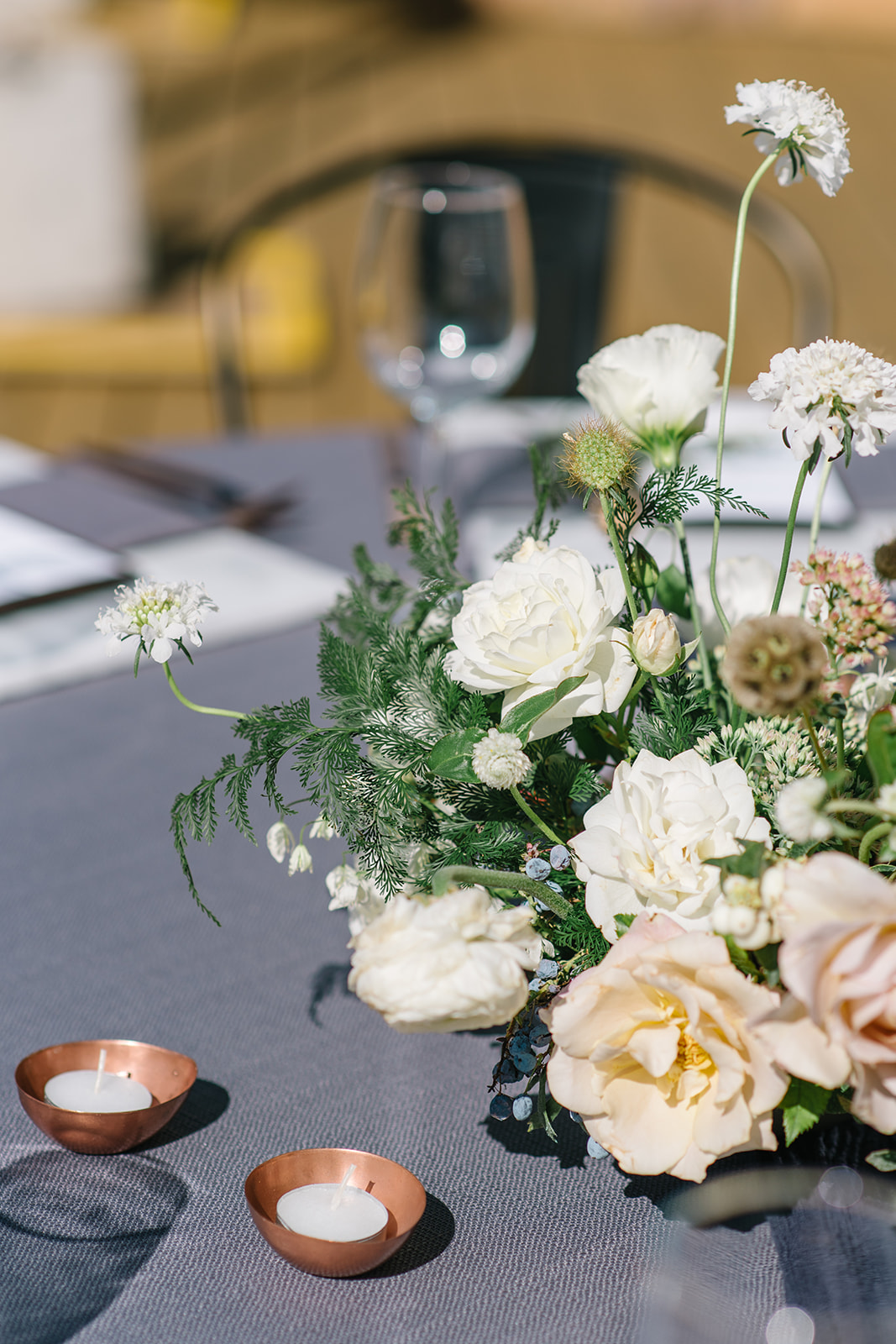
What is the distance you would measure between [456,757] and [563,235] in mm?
1174

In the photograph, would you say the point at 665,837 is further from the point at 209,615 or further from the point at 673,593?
the point at 209,615

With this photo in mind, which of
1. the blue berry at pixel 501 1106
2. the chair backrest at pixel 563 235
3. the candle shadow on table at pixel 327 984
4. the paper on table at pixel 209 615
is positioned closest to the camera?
the blue berry at pixel 501 1106

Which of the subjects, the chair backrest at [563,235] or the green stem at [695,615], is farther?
the chair backrest at [563,235]

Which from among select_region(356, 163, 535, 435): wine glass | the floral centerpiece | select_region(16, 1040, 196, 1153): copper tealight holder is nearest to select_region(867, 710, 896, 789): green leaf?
the floral centerpiece

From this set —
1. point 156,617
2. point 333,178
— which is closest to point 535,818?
point 156,617

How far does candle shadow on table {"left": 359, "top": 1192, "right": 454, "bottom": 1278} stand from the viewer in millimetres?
336

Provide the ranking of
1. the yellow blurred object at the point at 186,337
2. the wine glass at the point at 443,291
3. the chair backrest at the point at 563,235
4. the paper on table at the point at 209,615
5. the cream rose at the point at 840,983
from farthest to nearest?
the yellow blurred object at the point at 186,337, the chair backrest at the point at 563,235, the wine glass at the point at 443,291, the paper on table at the point at 209,615, the cream rose at the point at 840,983

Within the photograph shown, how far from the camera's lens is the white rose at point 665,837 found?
0.30 m

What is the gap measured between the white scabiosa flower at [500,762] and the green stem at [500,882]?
0.02 meters

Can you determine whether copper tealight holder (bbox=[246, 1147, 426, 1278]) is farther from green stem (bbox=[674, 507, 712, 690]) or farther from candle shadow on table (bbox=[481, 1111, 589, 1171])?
green stem (bbox=[674, 507, 712, 690])

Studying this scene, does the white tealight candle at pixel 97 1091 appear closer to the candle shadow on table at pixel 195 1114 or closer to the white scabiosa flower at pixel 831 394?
the candle shadow on table at pixel 195 1114

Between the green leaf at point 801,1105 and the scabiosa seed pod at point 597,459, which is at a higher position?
the scabiosa seed pod at point 597,459

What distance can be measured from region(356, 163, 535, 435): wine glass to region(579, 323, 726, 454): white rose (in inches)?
21.4

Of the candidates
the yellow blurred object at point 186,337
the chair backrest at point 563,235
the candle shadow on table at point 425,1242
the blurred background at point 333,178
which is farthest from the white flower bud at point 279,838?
the yellow blurred object at point 186,337
